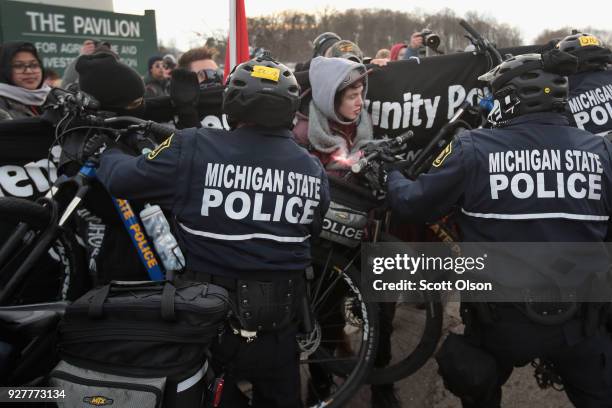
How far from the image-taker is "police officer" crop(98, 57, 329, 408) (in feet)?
7.00

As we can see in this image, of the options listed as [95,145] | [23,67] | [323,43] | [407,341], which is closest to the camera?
[95,145]

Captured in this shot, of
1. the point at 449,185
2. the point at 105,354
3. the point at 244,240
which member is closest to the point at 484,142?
the point at 449,185

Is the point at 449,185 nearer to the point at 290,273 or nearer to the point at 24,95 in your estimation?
the point at 290,273

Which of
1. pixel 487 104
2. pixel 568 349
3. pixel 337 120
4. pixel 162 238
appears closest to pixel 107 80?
pixel 162 238

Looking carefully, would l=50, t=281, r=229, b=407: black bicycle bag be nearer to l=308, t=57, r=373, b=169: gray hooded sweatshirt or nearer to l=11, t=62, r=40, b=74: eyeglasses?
l=308, t=57, r=373, b=169: gray hooded sweatshirt

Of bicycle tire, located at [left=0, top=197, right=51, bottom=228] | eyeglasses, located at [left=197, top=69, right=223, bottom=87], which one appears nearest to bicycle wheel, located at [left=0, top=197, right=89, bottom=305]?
bicycle tire, located at [left=0, top=197, right=51, bottom=228]

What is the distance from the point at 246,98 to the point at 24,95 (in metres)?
2.48

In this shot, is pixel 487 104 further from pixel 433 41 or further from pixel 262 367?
pixel 262 367

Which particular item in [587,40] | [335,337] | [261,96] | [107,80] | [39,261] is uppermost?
[587,40]

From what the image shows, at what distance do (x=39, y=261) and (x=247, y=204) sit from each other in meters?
1.33

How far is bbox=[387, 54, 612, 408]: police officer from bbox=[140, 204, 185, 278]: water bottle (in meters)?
1.21

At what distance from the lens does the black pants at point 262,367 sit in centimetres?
224

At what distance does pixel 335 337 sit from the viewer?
3.35 m

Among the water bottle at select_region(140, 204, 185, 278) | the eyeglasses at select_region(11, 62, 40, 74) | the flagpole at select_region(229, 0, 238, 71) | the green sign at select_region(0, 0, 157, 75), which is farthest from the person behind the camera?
the green sign at select_region(0, 0, 157, 75)
